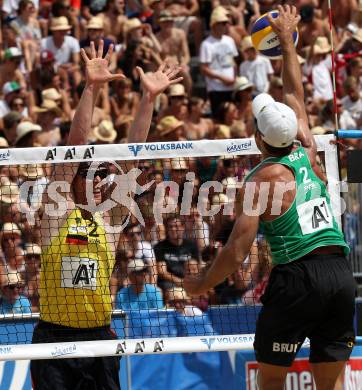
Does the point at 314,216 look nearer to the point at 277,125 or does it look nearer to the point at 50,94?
the point at 277,125

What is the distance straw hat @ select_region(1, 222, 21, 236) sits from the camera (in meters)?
8.76

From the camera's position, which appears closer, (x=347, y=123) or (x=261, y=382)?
(x=261, y=382)

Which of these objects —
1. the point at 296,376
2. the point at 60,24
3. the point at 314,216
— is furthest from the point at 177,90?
the point at 314,216

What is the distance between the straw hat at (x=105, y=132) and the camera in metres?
12.0

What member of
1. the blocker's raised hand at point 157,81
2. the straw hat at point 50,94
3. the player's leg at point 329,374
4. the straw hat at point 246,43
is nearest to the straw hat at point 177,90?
the straw hat at point 50,94

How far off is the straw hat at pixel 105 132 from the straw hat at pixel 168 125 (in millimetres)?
577

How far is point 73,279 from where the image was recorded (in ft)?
22.6

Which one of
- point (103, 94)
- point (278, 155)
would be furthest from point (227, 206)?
point (103, 94)

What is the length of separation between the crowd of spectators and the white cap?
2902 millimetres

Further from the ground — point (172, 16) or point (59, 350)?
point (172, 16)

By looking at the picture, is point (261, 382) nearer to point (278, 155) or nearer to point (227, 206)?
point (278, 155)

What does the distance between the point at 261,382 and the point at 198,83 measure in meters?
9.25

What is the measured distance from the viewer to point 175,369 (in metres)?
8.57

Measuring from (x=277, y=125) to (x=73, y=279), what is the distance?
193 cm
